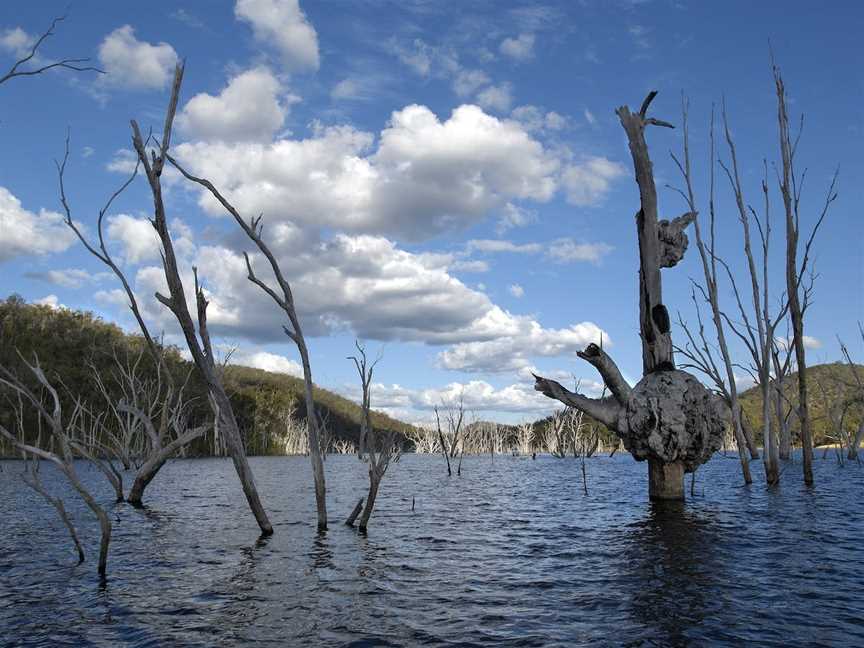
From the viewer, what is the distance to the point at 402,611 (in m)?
7.80

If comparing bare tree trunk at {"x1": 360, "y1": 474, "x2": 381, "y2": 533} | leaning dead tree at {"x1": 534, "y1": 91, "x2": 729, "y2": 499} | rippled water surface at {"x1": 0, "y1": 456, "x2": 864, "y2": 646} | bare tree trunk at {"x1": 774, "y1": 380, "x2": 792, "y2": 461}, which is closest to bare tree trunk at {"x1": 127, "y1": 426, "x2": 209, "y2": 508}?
rippled water surface at {"x1": 0, "y1": 456, "x2": 864, "y2": 646}

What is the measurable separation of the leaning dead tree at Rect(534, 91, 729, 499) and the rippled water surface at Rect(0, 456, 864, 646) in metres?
1.61

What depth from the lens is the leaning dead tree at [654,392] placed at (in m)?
16.6

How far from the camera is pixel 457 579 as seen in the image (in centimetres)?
957

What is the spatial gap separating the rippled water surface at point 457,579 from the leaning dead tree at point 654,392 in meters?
1.61

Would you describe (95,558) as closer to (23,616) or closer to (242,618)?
(23,616)

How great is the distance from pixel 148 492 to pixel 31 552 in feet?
55.1

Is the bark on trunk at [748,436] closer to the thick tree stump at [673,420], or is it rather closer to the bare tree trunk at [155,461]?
the thick tree stump at [673,420]

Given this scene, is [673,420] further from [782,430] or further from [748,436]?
[748,436]

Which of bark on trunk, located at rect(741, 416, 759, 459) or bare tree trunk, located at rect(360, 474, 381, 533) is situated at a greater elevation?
bark on trunk, located at rect(741, 416, 759, 459)

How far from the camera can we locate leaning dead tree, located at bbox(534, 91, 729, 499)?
54.4 ft

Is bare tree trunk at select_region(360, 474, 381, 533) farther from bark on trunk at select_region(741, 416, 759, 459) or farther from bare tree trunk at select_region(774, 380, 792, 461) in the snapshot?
bark on trunk at select_region(741, 416, 759, 459)

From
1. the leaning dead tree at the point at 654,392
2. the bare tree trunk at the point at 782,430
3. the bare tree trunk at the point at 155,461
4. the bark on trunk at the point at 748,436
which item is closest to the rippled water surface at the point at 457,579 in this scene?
the leaning dead tree at the point at 654,392

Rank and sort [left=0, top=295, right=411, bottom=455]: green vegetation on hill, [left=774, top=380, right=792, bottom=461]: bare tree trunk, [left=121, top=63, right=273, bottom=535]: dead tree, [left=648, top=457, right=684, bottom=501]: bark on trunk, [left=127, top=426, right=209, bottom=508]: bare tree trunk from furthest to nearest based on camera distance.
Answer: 1. [left=0, top=295, right=411, bottom=455]: green vegetation on hill
2. [left=774, top=380, right=792, bottom=461]: bare tree trunk
3. [left=127, top=426, right=209, bottom=508]: bare tree trunk
4. [left=648, top=457, right=684, bottom=501]: bark on trunk
5. [left=121, top=63, right=273, bottom=535]: dead tree
